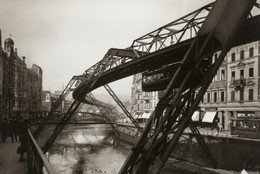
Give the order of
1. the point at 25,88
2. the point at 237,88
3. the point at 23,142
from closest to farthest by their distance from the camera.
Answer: the point at 23,142, the point at 237,88, the point at 25,88

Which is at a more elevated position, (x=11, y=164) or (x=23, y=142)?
(x=23, y=142)

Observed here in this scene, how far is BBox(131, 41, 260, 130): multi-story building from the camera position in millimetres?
30544

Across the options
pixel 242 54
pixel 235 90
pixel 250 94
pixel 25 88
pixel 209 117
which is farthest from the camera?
pixel 25 88

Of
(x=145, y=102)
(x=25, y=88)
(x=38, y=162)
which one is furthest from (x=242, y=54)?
(x=25, y=88)

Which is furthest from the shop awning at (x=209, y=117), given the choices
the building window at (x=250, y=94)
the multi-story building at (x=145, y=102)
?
the multi-story building at (x=145, y=102)

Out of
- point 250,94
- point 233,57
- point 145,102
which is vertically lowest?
point 145,102

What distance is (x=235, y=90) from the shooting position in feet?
111

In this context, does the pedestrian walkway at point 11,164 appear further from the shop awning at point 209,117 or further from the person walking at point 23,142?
the shop awning at point 209,117

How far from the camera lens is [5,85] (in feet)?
110

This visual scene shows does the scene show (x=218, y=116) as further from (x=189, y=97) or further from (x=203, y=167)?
(x=189, y=97)

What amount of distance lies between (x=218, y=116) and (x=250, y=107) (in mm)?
6151

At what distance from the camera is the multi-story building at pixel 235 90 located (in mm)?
30544

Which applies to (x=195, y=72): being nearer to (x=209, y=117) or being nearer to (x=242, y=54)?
(x=242, y=54)

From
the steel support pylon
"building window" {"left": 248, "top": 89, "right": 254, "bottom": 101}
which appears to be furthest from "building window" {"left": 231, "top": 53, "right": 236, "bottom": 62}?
the steel support pylon
